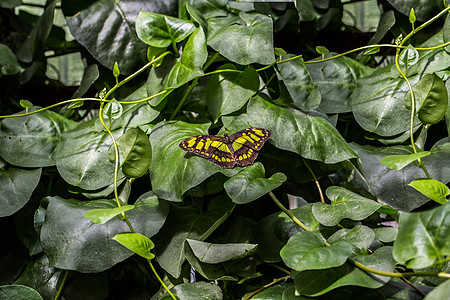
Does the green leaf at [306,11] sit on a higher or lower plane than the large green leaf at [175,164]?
higher

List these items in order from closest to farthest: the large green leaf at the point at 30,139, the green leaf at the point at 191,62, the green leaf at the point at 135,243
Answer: the green leaf at the point at 135,243 → the green leaf at the point at 191,62 → the large green leaf at the point at 30,139

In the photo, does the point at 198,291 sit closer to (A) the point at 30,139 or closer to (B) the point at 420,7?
(A) the point at 30,139

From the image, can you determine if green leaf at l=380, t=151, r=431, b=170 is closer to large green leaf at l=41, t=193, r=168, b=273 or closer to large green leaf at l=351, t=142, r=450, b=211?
large green leaf at l=351, t=142, r=450, b=211

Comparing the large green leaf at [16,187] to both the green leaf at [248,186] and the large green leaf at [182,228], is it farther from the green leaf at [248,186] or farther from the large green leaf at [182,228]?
the green leaf at [248,186]

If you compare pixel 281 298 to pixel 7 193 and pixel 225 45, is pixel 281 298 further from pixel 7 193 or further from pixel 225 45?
pixel 7 193

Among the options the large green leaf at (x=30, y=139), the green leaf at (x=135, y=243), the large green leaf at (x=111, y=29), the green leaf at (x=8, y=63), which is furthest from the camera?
the green leaf at (x=8, y=63)

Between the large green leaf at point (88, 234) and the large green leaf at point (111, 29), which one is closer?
the large green leaf at point (88, 234)

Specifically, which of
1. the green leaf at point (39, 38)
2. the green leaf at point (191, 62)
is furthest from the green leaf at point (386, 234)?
the green leaf at point (39, 38)

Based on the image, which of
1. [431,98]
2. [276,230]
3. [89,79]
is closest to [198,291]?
[276,230]
